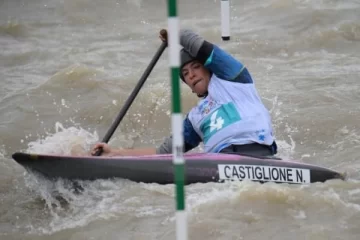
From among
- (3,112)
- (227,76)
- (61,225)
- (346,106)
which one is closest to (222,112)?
(227,76)

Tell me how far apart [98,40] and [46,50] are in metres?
0.80

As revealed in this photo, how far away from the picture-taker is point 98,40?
37.7 ft

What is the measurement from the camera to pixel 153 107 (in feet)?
27.6

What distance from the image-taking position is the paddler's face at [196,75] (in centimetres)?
579

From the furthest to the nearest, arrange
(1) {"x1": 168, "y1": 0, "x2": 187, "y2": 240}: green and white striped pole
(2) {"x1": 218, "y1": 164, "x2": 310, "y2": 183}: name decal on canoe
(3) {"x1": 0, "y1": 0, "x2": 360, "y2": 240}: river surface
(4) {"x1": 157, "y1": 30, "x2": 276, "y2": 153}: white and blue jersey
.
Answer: (4) {"x1": 157, "y1": 30, "x2": 276, "y2": 153}: white and blue jersey
(2) {"x1": 218, "y1": 164, "x2": 310, "y2": 183}: name decal on canoe
(3) {"x1": 0, "y1": 0, "x2": 360, "y2": 240}: river surface
(1) {"x1": 168, "y1": 0, "x2": 187, "y2": 240}: green and white striped pole

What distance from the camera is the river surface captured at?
545 cm

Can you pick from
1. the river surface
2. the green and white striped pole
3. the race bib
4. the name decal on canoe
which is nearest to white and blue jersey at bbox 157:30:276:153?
the race bib

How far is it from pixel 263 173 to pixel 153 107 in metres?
2.96

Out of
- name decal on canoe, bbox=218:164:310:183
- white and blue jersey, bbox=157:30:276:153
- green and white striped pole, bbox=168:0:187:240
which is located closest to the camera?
green and white striped pole, bbox=168:0:187:240

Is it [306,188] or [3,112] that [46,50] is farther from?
[306,188]

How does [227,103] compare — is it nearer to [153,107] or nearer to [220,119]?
[220,119]

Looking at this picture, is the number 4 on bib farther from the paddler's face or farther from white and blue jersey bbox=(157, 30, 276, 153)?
the paddler's face

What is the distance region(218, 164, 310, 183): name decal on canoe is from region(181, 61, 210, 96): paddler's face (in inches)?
24.2

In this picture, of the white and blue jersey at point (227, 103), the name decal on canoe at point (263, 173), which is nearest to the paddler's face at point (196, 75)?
the white and blue jersey at point (227, 103)
